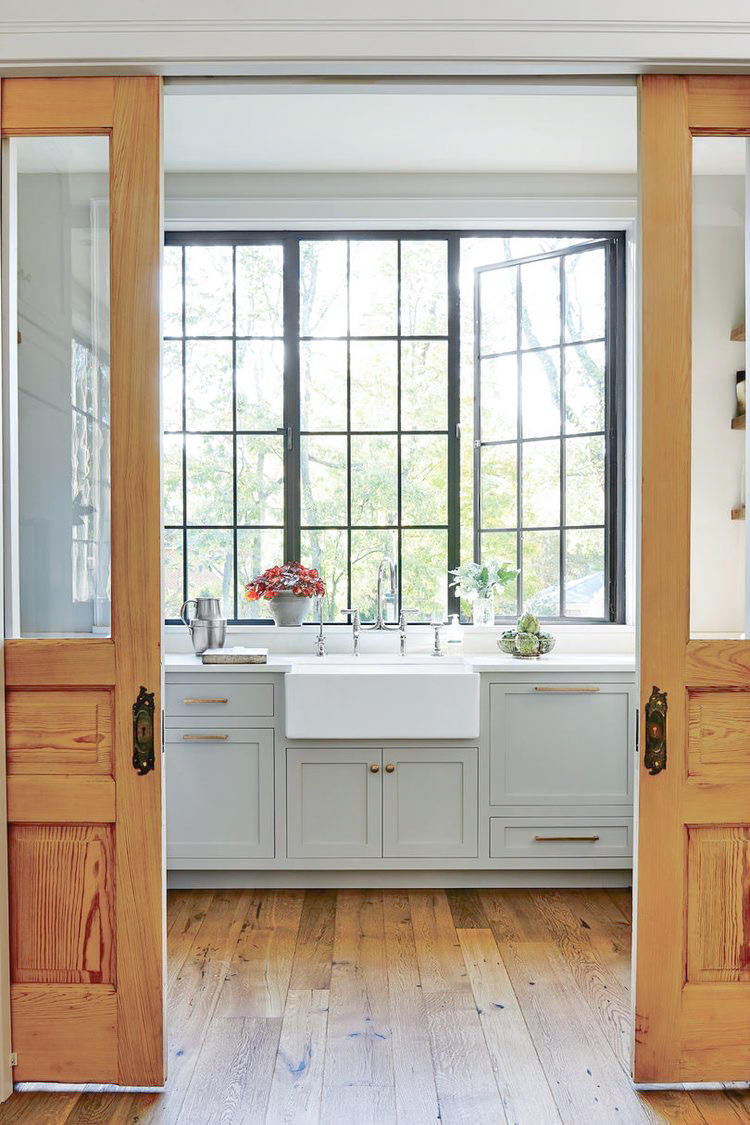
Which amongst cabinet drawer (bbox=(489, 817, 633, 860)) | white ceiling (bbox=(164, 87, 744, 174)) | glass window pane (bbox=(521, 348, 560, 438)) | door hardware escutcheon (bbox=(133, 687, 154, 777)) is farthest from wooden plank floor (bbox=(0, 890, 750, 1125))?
white ceiling (bbox=(164, 87, 744, 174))

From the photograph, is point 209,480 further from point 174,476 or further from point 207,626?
point 207,626

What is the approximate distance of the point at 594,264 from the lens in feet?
12.8

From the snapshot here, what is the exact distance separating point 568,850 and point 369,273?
2.66 meters

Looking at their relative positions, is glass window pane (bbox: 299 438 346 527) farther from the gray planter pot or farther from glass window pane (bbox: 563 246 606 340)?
glass window pane (bbox: 563 246 606 340)

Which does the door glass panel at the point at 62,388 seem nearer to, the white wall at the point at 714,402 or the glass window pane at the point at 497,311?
the white wall at the point at 714,402

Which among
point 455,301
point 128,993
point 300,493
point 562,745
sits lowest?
point 128,993

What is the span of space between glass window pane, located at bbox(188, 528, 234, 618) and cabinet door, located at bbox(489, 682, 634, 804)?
1.38 metres

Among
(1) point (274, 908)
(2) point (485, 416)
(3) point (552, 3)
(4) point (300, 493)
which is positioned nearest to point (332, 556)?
(4) point (300, 493)

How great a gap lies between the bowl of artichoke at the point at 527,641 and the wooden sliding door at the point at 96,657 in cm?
187

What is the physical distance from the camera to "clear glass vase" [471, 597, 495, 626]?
3.82 metres

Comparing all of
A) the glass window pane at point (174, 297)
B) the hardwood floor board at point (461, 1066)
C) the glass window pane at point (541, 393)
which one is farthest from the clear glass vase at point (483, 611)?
the glass window pane at point (174, 297)

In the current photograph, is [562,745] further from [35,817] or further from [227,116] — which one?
[227,116]

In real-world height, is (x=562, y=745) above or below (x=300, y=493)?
below

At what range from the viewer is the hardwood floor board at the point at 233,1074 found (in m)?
1.97
